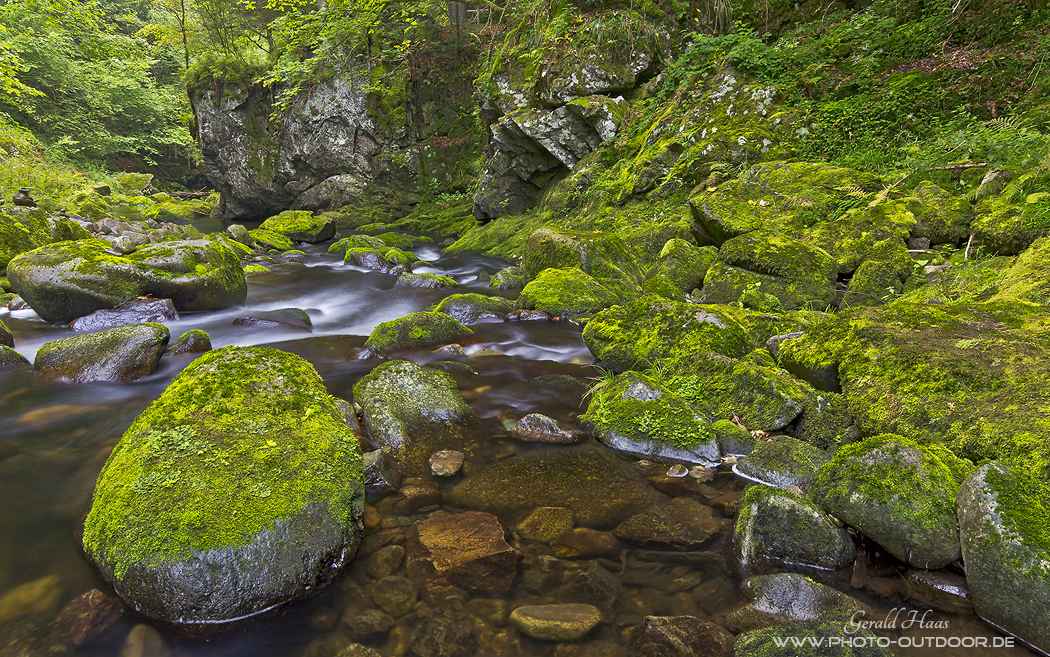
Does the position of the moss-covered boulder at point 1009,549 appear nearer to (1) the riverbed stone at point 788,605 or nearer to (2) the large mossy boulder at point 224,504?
(1) the riverbed stone at point 788,605

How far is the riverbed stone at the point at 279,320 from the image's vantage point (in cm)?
866

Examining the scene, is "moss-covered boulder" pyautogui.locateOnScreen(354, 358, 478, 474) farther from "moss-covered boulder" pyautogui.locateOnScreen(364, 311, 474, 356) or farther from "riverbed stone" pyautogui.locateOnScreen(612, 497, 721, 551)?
"moss-covered boulder" pyautogui.locateOnScreen(364, 311, 474, 356)

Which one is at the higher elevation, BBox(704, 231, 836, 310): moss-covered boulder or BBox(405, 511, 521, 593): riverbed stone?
BBox(704, 231, 836, 310): moss-covered boulder

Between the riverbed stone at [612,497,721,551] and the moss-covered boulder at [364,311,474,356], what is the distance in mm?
4353

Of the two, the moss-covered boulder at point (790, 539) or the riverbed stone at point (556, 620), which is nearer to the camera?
the riverbed stone at point (556, 620)

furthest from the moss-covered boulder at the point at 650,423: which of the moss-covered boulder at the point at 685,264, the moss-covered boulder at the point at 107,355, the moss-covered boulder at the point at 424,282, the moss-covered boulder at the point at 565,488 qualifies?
the moss-covered boulder at the point at 424,282

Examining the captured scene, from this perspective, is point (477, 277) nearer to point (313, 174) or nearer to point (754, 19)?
point (754, 19)

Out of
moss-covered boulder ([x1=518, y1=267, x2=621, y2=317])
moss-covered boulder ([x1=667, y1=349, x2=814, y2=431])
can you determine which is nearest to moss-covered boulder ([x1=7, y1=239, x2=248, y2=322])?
moss-covered boulder ([x1=518, y1=267, x2=621, y2=317])

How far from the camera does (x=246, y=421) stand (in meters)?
3.44

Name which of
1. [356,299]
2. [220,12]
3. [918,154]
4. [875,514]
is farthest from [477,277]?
[220,12]

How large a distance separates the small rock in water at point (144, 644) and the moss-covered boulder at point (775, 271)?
23.6 feet

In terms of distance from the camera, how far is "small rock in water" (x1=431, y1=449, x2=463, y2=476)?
4.27m

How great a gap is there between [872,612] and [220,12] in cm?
3057

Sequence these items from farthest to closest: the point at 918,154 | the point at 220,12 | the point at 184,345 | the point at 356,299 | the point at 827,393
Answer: the point at 220,12, the point at 356,299, the point at 918,154, the point at 184,345, the point at 827,393
